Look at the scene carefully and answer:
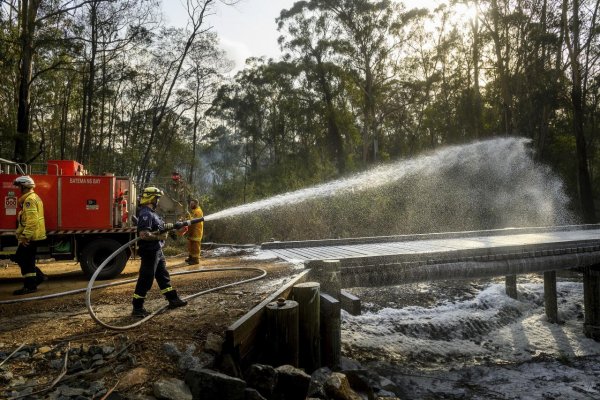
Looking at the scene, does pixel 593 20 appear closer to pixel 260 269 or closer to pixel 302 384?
pixel 260 269

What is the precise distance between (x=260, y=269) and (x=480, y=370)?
5.69 metres

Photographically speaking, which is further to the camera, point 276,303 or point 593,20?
point 593,20

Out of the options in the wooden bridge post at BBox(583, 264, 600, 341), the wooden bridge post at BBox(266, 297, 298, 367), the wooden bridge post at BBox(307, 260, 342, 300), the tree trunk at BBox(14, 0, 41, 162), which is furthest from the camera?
the tree trunk at BBox(14, 0, 41, 162)

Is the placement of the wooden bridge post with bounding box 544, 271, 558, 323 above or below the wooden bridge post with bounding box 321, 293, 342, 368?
below

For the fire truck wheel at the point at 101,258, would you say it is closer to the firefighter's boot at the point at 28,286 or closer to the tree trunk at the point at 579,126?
the firefighter's boot at the point at 28,286

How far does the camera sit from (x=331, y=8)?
32344mm

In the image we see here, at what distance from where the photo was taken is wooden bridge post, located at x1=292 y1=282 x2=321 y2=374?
5980 millimetres

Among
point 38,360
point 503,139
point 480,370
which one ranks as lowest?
point 480,370

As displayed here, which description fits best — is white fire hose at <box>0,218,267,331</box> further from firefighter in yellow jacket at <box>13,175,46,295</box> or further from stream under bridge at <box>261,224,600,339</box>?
stream under bridge at <box>261,224,600,339</box>

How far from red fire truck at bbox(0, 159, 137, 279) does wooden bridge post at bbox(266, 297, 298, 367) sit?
5.09 metres

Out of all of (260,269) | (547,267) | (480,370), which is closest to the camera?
(260,269)

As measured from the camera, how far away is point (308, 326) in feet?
19.7

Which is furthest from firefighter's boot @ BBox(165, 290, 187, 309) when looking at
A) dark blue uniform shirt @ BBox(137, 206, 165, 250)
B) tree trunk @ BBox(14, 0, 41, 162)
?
tree trunk @ BBox(14, 0, 41, 162)

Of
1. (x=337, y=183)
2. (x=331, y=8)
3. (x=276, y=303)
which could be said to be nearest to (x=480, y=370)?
(x=276, y=303)
